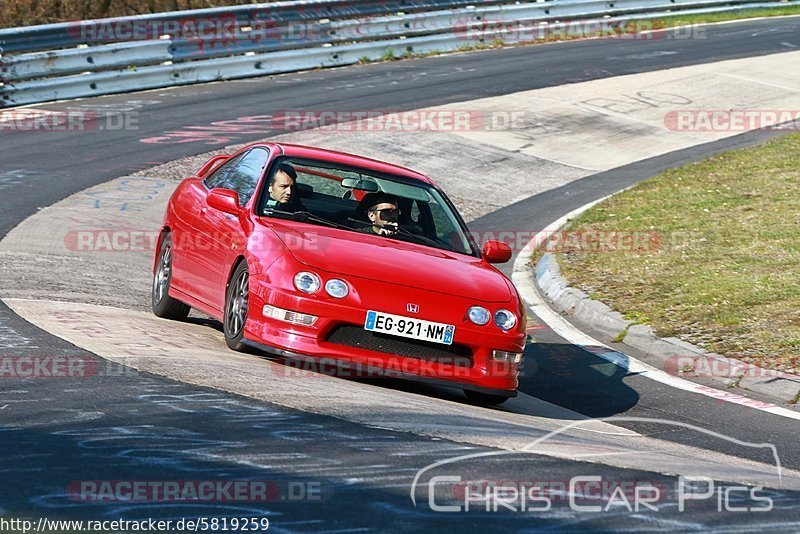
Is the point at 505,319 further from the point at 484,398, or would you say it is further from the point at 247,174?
the point at 247,174

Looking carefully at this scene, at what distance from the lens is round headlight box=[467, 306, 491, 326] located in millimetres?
7812

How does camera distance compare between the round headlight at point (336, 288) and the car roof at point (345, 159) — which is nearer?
the round headlight at point (336, 288)

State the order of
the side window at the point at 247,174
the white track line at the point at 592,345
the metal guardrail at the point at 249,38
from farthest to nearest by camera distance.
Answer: the metal guardrail at the point at 249,38, the side window at the point at 247,174, the white track line at the point at 592,345

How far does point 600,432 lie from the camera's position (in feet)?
24.0

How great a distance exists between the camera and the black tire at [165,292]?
31.9ft

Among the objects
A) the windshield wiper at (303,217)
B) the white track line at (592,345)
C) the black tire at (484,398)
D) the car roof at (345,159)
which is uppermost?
the car roof at (345,159)

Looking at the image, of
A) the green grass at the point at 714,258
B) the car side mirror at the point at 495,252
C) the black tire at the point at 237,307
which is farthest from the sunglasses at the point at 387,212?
the green grass at the point at 714,258

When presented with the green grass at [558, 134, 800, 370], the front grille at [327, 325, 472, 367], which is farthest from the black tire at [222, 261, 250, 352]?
the green grass at [558, 134, 800, 370]

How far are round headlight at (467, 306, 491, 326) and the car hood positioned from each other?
0.27 feet

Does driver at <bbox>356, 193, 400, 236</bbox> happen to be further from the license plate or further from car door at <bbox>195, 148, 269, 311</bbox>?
the license plate

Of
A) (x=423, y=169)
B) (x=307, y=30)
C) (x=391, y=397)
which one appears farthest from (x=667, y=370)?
(x=307, y=30)

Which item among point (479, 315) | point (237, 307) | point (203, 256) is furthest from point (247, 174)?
point (479, 315)

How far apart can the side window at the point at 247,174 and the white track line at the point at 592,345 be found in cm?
308

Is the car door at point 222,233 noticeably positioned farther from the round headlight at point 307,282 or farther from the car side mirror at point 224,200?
the round headlight at point 307,282
